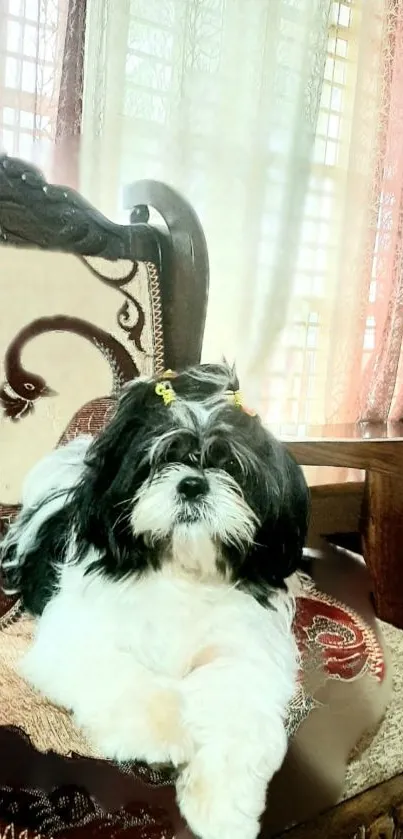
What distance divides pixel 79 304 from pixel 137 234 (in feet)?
0.66

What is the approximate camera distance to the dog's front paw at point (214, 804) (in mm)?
887

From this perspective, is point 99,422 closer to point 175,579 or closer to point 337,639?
point 175,579

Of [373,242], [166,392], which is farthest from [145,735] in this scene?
[373,242]

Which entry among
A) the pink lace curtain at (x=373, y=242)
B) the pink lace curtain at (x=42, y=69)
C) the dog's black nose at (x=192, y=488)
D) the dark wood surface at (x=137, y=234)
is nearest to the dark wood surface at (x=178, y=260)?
the dark wood surface at (x=137, y=234)

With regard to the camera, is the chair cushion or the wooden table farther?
the wooden table

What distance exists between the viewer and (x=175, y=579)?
110cm

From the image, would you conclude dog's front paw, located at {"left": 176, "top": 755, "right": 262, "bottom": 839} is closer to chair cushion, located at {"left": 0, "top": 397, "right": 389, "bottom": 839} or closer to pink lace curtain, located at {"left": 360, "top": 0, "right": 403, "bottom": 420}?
chair cushion, located at {"left": 0, "top": 397, "right": 389, "bottom": 839}

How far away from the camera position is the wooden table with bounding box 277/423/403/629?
1525mm

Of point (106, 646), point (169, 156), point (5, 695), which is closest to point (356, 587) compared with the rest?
point (106, 646)

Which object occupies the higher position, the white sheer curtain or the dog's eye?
the white sheer curtain

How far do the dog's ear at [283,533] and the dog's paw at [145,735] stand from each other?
241 mm

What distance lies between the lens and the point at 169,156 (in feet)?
6.14

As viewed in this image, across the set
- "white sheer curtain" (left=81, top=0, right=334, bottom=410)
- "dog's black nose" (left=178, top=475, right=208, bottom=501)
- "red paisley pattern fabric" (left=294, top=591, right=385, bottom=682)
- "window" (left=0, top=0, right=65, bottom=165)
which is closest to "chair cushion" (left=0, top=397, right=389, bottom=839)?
"red paisley pattern fabric" (left=294, top=591, right=385, bottom=682)

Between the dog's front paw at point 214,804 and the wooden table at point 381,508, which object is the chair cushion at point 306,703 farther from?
the wooden table at point 381,508
